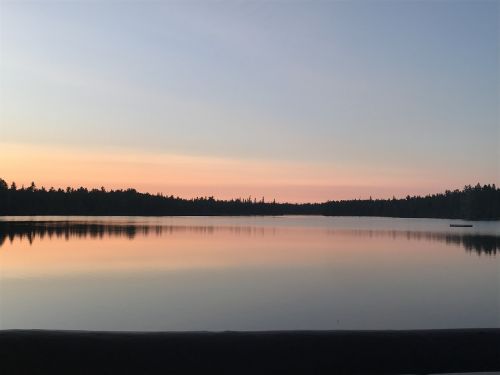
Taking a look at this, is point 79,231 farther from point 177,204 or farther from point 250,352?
point 177,204

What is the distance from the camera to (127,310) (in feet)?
40.5

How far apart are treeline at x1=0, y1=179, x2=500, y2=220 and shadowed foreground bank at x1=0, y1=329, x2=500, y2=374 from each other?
123 m

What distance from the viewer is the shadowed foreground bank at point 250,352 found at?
3553 mm

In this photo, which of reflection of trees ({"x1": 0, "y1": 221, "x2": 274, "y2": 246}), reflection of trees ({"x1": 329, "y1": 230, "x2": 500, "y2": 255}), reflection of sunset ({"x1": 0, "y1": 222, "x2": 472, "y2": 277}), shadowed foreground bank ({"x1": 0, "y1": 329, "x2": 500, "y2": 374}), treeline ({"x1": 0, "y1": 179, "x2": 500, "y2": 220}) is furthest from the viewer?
treeline ({"x1": 0, "y1": 179, "x2": 500, "y2": 220})

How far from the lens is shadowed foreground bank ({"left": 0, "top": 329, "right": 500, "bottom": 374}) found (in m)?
3.55

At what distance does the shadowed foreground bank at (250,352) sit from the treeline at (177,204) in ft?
405

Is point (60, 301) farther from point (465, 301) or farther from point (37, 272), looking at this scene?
point (465, 301)

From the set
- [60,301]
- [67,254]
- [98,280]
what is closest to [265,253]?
[67,254]

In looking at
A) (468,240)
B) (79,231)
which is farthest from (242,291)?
(79,231)

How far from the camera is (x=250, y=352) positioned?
3691 mm

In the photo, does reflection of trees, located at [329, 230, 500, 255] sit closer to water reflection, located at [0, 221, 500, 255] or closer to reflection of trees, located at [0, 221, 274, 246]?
water reflection, located at [0, 221, 500, 255]

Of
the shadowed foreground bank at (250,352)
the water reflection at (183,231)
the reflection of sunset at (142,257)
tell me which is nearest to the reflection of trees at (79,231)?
the water reflection at (183,231)

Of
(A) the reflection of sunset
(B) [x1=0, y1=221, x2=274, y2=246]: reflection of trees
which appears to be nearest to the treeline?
(B) [x1=0, y1=221, x2=274, y2=246]: reflection of trees

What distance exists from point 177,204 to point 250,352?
17885 centimetres
